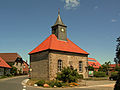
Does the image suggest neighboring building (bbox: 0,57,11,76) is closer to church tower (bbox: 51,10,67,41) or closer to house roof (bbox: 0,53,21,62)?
house roof (bbox: 0,53,21,62)

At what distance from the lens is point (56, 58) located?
26250 millimetres

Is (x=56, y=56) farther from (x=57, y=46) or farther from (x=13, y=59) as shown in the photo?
(x=13, y=59)

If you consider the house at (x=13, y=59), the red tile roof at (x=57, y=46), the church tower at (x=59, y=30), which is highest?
the church tower at (x=59, y=30)

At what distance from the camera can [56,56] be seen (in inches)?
1035

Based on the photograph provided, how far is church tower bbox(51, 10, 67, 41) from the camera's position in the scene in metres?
30.1

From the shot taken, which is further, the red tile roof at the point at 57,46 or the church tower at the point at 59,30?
the church tower at the point at 59,30

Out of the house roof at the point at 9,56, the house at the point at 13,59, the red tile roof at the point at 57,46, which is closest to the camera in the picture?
the red tile roof at the point at 57,46

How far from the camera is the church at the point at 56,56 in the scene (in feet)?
84.3

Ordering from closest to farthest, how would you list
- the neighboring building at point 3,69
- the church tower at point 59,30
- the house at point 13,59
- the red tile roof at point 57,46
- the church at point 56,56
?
the church at point 56,56, the red tile roof at point 57,46, the church tower at point 59,30, the neighboring building at point 3,69, the house at point 13,59

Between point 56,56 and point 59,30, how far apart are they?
6.50 metres

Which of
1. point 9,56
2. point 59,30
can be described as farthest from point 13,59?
point 59,30

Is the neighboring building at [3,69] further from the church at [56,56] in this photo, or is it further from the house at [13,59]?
the church at [56,56]

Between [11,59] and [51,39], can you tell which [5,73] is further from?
[51,39]

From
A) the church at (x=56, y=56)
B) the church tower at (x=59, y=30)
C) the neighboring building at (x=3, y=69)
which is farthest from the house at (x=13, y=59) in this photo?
the church tower at (x=59, y=30)
